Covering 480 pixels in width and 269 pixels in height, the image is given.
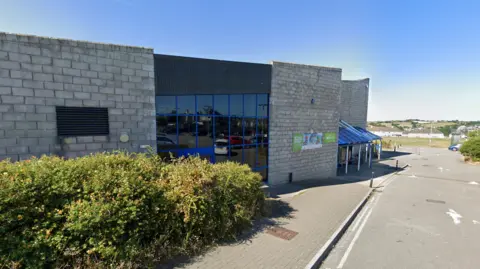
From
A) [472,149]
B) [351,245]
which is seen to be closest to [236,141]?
[351,245]

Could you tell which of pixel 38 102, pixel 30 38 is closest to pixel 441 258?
pixel 38 102

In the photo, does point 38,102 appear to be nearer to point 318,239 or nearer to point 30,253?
point 30,253

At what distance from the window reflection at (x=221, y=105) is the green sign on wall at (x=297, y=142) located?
4.90 meters

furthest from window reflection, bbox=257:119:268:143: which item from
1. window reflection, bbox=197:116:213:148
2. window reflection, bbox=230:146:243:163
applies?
window reflection, bbox=197:116:213:148

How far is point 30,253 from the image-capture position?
3.55 m

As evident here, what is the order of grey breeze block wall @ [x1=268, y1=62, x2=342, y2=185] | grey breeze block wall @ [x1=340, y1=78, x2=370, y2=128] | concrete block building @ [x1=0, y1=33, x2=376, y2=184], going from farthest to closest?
grey breeze block wall @ [x1=340, y1=78, x2=370, y2=128] < grey breeze block wall @ [x1=268, y1=62, x2=342, y2=185] < concrete block building @ [x1=0, y1=33, x2=376, y2=184]

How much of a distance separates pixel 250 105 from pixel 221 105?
191 cm

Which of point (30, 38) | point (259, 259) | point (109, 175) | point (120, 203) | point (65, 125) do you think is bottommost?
point (259, 259)

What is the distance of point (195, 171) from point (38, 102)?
5648 mm

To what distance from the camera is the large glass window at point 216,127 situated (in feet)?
31.4

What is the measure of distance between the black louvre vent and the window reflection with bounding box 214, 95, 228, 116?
15.7 feet

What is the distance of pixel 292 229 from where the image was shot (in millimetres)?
6766

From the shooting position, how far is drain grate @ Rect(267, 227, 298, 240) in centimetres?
620

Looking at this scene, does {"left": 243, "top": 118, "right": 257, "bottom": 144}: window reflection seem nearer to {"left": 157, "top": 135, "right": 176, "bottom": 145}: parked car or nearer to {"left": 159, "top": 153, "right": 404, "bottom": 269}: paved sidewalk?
{"left": 159, "top": 153, "right": 404, "bottom": 269}: paved sidewalk
